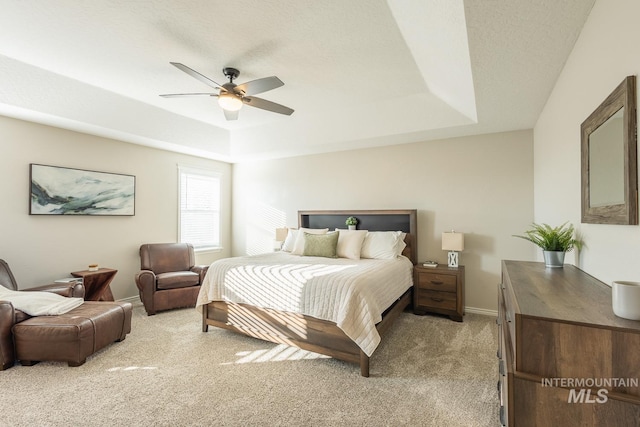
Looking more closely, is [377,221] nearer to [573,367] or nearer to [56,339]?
[573,367]

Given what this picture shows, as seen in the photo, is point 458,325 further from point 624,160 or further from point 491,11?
point 491,11

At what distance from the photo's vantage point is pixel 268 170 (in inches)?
228

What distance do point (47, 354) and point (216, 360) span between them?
142cm

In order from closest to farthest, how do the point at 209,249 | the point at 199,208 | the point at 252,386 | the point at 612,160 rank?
1. the point at 612,160
2. the point at 252,386
3. the point at 199,208
4. the point at 209,249

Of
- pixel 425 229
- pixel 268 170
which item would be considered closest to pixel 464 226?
pixel 425 229

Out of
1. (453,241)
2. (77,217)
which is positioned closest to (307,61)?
(453,241)

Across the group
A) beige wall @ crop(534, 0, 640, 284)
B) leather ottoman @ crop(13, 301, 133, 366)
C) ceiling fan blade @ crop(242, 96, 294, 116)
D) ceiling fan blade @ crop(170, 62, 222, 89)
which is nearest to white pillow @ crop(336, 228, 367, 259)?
ceiling fan blade @ crop(242, 96, 294, 116)

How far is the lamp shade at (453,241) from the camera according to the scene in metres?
3.82

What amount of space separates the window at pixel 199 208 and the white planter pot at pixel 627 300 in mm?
5525

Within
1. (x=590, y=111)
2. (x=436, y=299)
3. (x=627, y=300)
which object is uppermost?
(x=590, y=111)

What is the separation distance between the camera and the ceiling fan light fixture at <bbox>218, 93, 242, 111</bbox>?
274cm

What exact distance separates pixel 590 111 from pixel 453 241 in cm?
236

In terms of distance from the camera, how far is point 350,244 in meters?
4.11

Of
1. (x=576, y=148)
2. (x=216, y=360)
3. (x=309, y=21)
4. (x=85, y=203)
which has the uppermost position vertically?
(x=309, y=21)
